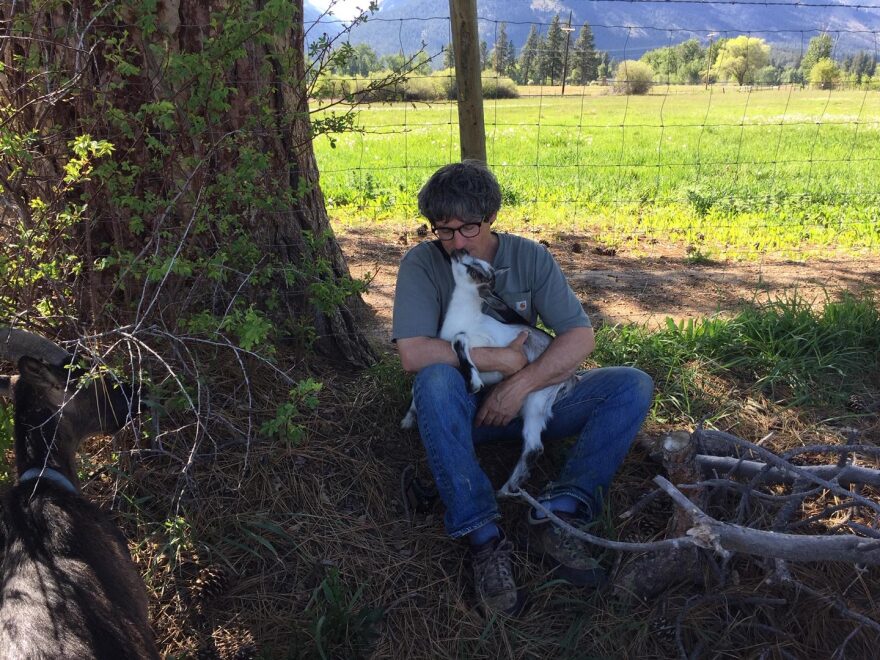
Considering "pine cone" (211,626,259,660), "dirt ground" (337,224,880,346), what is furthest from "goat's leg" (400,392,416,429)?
"pine cone" (211,626,259,660)

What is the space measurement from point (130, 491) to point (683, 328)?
3173 millimetres

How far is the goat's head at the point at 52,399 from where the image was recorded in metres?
2.72

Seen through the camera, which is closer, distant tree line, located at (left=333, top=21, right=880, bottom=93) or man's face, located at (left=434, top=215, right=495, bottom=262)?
man's face, located at (left=434, top=215, right=495, bottom=262)

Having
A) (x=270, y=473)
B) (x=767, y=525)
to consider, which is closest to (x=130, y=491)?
(x=270, y=473)

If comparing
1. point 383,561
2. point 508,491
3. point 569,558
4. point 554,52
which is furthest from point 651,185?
point 383,561

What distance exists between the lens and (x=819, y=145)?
44.8 ft

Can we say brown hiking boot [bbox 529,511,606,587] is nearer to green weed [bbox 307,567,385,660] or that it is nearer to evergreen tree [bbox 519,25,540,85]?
green weed [bbox 307,567,385,660]

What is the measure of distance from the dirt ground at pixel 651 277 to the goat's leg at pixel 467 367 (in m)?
1.29

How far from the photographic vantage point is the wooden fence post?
4523 millimetres

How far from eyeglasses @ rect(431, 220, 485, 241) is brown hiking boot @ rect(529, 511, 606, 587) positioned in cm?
125

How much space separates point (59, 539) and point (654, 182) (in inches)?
368

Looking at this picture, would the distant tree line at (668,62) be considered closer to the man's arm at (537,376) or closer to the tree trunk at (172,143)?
the tree trunk at (172,143)

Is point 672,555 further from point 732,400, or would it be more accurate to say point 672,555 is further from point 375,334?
point 375,334

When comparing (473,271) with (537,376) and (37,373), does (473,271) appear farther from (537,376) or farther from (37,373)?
(37,373)
